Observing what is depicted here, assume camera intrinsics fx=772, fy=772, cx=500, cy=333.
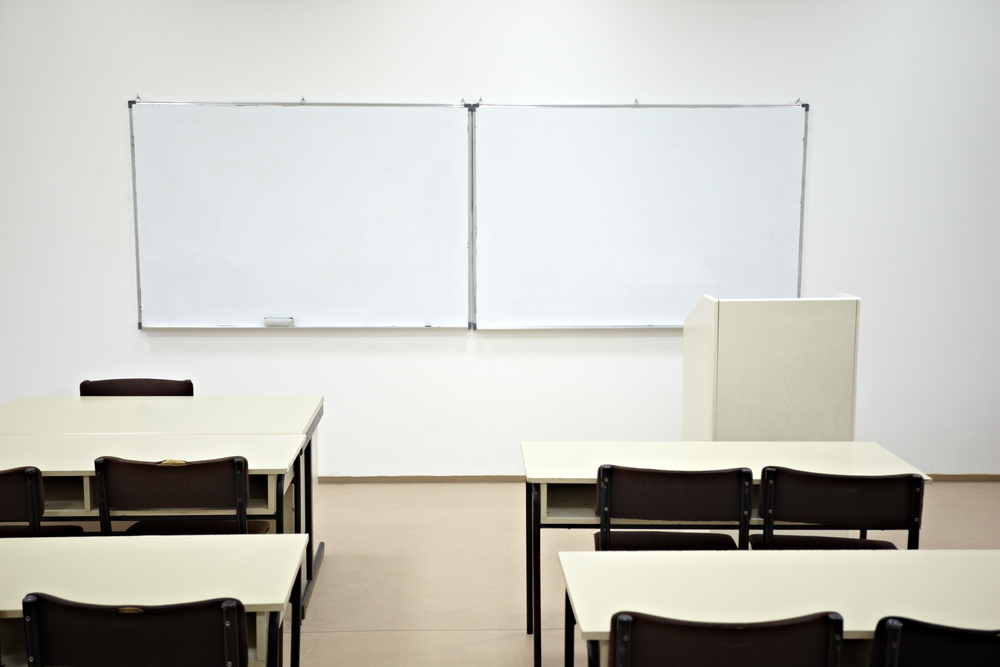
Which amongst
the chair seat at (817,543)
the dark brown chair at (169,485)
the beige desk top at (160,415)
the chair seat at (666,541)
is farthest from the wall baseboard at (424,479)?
the dark brown chair at (169,485)

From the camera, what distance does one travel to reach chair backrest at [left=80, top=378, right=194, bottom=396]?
3.77 meters

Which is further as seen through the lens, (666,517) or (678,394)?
(678,394)

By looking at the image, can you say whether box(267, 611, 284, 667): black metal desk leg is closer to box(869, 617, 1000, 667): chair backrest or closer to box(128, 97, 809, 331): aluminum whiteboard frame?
box(869, 617, 1000, 667): chair backrest

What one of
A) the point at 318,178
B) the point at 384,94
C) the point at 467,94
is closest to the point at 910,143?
the point at 467,94

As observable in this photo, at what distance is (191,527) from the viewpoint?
9.36 ft

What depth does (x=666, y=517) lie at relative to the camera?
7.91 feet

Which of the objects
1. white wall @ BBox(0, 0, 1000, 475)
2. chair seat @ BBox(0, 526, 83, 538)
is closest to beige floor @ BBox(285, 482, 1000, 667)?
white wall @ BBox(0, 0, 1000, 475)

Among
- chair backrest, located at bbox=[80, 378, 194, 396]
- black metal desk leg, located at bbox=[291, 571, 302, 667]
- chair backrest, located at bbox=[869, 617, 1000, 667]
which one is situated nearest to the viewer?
chair backrest, located at bbox=[869, 617, 1000, 667]

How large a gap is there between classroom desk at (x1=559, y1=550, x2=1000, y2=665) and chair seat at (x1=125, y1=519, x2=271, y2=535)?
144 cm

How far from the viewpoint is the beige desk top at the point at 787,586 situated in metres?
1.72

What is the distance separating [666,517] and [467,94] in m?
2.95

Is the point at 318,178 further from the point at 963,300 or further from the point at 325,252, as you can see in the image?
the point at 963,300

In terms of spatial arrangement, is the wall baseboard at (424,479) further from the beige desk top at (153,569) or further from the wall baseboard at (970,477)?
the beige desk top at (153,569)

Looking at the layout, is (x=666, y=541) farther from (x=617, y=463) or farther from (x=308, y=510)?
(x=308, y=510)
